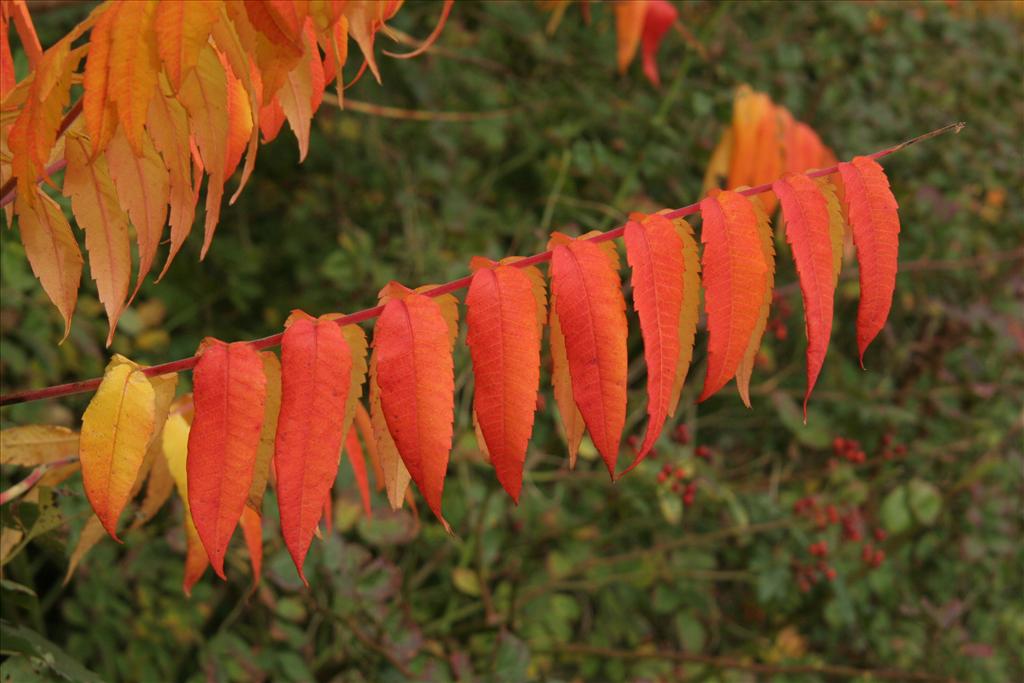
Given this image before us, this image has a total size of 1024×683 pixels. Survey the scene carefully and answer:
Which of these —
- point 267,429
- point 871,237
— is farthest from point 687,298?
point 267,429

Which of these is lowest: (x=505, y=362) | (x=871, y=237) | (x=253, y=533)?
(x=253, y=533)

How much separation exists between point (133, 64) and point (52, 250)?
228mm

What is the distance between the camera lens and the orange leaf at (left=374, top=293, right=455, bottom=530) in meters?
0.91

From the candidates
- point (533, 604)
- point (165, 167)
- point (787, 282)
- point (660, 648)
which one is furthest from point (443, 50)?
point (165, 167)

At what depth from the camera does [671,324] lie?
97cm

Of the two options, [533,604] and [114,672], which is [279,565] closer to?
[114,672]

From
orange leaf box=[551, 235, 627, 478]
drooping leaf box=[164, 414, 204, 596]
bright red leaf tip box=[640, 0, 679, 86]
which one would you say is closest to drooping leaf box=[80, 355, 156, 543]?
drooping leaf box=[164, 414, 204, 596]

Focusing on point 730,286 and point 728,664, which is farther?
point 728,664

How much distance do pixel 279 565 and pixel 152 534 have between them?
364 mm

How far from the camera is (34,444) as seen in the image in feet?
4.12

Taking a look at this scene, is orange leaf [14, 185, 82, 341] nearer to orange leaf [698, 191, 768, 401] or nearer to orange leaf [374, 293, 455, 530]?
orange leaf [374, 293, 455, 530]

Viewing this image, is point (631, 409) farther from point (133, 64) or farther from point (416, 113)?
point (133, 64)

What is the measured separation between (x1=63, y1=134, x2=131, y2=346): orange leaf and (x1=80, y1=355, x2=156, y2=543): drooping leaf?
49 mm

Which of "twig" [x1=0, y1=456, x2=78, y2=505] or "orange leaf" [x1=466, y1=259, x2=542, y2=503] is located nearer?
"orange leaf" [x1=466, y1=259, x2=542, y2=503]
